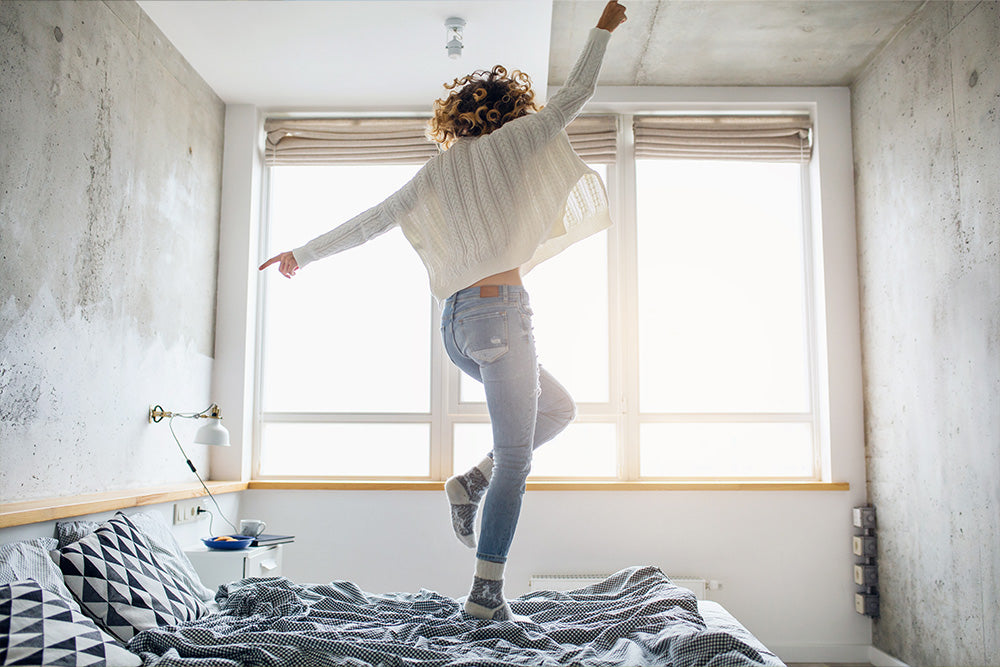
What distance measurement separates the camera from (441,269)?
2.08 m

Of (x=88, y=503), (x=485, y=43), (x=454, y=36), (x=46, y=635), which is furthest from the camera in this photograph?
(x=485, y=43)

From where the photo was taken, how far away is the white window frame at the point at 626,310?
3.84 meters

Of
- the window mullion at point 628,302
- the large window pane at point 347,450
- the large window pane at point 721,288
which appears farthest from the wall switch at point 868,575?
the large window pane at point 347,450

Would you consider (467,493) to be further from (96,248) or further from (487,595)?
(96,248)

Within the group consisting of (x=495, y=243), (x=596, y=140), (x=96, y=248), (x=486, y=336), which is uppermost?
(x=596, y=140)

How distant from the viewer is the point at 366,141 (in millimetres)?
3992

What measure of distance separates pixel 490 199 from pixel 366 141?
215cm

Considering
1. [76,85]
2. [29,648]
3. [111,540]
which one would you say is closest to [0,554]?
[111,540]

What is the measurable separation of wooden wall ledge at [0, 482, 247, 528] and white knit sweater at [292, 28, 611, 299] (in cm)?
94

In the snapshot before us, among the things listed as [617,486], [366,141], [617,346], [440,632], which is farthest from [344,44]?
[440,632]

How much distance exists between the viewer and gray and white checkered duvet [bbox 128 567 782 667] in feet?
4.90

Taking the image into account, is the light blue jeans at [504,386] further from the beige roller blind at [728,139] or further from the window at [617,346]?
the beige roller blind at [728,139]

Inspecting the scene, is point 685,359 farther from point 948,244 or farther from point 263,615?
point 263,615

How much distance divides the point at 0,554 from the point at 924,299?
10.5 feet
